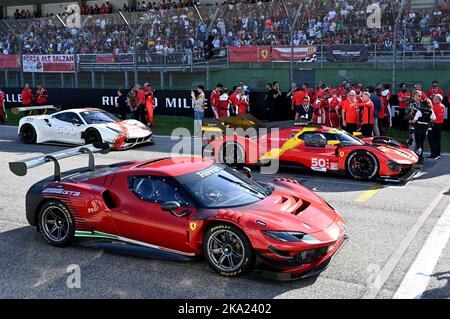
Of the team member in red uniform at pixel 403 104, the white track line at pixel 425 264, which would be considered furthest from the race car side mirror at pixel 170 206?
the team member in red uniform at pixel 403 104

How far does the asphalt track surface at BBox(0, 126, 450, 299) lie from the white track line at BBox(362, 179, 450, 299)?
1 cm

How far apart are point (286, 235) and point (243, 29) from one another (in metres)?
21.6

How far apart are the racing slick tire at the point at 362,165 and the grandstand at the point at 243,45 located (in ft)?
32.0

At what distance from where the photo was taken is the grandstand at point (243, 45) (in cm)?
2184

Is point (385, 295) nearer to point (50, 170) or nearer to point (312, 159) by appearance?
point (312, 159)

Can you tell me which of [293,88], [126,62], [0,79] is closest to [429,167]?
[293,88]

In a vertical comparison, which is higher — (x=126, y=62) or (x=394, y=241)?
(x=126, y=62)

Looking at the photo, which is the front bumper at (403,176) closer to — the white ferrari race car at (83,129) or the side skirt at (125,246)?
the side skirt at (125,246)

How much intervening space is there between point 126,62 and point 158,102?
485cm

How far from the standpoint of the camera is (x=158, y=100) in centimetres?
2355

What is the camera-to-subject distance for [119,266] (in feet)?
22.0

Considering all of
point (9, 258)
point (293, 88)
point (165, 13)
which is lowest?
point (9, 258)

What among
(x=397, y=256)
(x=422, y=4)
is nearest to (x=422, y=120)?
(x=397, y=256)

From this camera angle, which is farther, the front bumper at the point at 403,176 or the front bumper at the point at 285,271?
the front bumper at the point at 403,176
